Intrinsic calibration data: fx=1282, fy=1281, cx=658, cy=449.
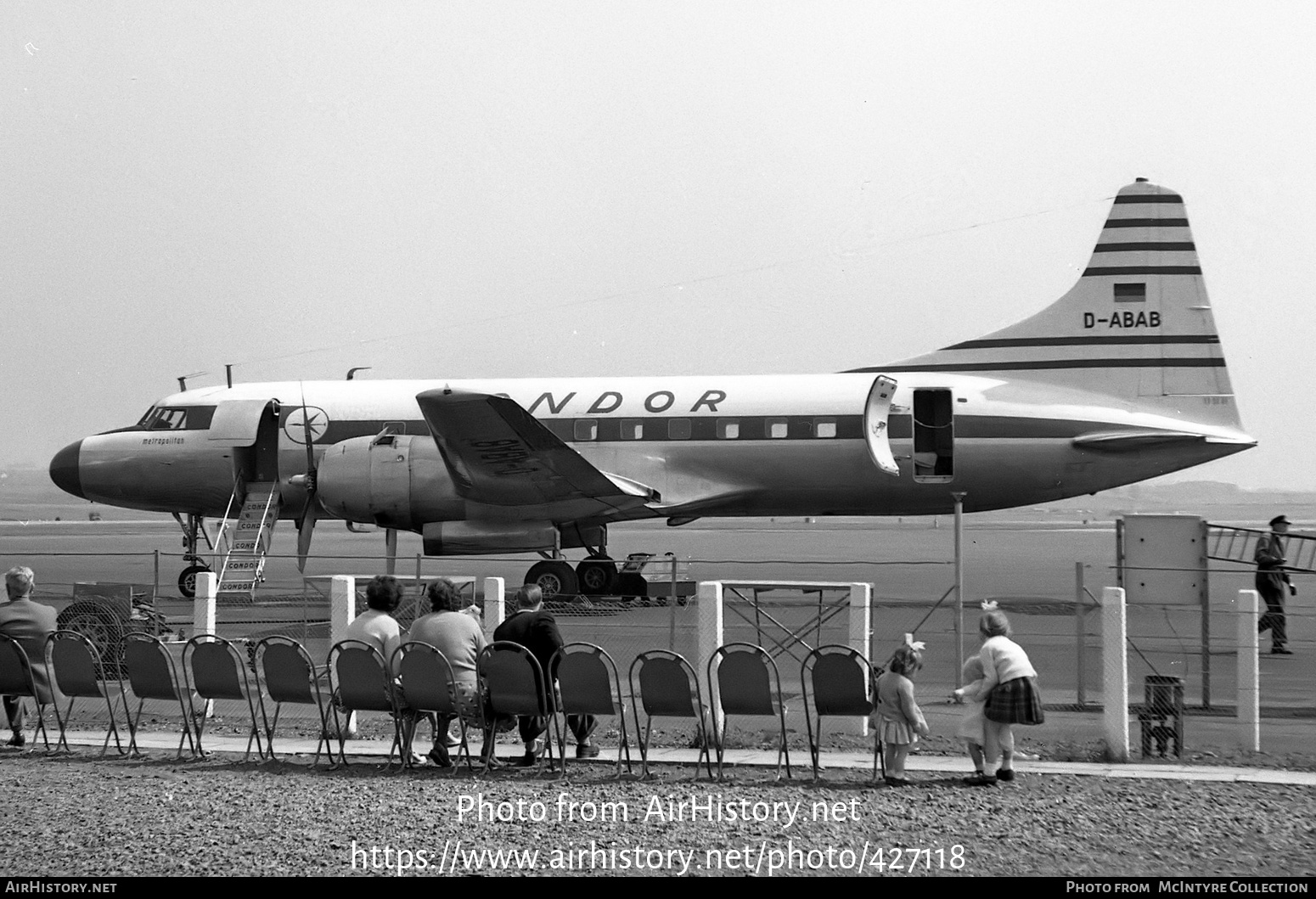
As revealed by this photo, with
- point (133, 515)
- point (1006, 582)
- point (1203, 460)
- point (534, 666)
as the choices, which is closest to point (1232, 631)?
point (1203, 460)

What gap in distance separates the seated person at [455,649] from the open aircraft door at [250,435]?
13.3 meters

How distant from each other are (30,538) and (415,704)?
46452 mm

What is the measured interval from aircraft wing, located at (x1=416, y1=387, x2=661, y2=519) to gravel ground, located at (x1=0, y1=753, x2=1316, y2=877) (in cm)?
945

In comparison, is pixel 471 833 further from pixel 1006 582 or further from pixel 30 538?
pixel 30 538

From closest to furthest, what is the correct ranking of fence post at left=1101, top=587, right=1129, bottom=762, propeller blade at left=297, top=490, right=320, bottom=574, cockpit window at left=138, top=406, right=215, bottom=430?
fence post at left=1101, top=587, right=1129, bottom=762 → propeller blade at left=297, top=490, right=320, bottom=574 → cockpit window at left=138, top=406, right=215, bottom=430

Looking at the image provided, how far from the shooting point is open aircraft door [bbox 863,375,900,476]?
18.7m

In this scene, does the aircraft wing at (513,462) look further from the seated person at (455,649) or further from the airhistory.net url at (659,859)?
the airhistory.net url at (659,859)

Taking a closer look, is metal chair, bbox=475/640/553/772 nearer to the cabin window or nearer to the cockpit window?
the cabin window

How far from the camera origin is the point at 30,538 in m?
49.1

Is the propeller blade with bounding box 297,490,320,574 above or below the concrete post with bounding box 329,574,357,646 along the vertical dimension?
above

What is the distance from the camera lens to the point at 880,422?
18969 mm

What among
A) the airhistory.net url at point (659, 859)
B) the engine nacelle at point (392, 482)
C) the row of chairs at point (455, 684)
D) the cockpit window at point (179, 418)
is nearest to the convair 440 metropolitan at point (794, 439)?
the engine nacelle at point (392, 482)

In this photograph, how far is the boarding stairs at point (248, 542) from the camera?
61.4 ft

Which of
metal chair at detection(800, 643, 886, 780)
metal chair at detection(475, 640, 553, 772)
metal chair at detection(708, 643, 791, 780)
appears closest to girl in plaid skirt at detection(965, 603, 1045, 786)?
metal chair at detection(800, 643, 886, 780)
